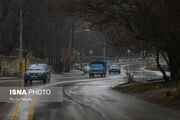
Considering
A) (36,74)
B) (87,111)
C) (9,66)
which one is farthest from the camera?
(9,66)

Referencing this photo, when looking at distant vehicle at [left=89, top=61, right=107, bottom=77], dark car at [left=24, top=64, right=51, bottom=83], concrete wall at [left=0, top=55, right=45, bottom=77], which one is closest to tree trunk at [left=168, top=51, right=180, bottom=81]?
dark car at [left=24, top=64, right=51, bottom=83]

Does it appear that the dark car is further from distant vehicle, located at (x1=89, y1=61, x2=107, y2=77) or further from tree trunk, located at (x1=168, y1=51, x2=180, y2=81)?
distant vehicle, located at (x1=89, y1=61, x2=107, y2=77)

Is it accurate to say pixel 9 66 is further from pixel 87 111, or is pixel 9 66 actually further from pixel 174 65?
pixel 87 111

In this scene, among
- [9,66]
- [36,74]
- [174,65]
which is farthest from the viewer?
[9,66]

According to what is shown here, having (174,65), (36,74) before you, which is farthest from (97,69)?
(174,65)

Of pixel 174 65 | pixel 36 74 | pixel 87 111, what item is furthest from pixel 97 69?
pixel 87 111

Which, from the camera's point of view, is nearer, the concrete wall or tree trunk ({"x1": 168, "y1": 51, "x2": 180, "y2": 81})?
tree trunk ({"x1": 168, "y1": 51, "x2": 180, "y2": 81})

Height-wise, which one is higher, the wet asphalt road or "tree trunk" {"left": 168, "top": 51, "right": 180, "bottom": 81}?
"tree trunk" {"left": 168, "top": 51, "right": 180, "bottom": 81}

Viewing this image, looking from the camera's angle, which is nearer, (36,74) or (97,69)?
(36,74)

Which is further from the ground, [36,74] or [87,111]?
[36,74]

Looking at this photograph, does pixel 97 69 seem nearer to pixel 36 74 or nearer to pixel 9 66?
pixel 9 66

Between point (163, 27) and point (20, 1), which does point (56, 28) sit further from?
point (163, 27)

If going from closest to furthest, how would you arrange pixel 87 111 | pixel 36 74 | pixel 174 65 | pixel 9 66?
1. pixel 87 111
2. pixel 174 65
3. pixel 36 74
4. pixel 9 66

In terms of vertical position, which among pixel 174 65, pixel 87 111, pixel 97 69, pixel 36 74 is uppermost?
pixel 174 65
